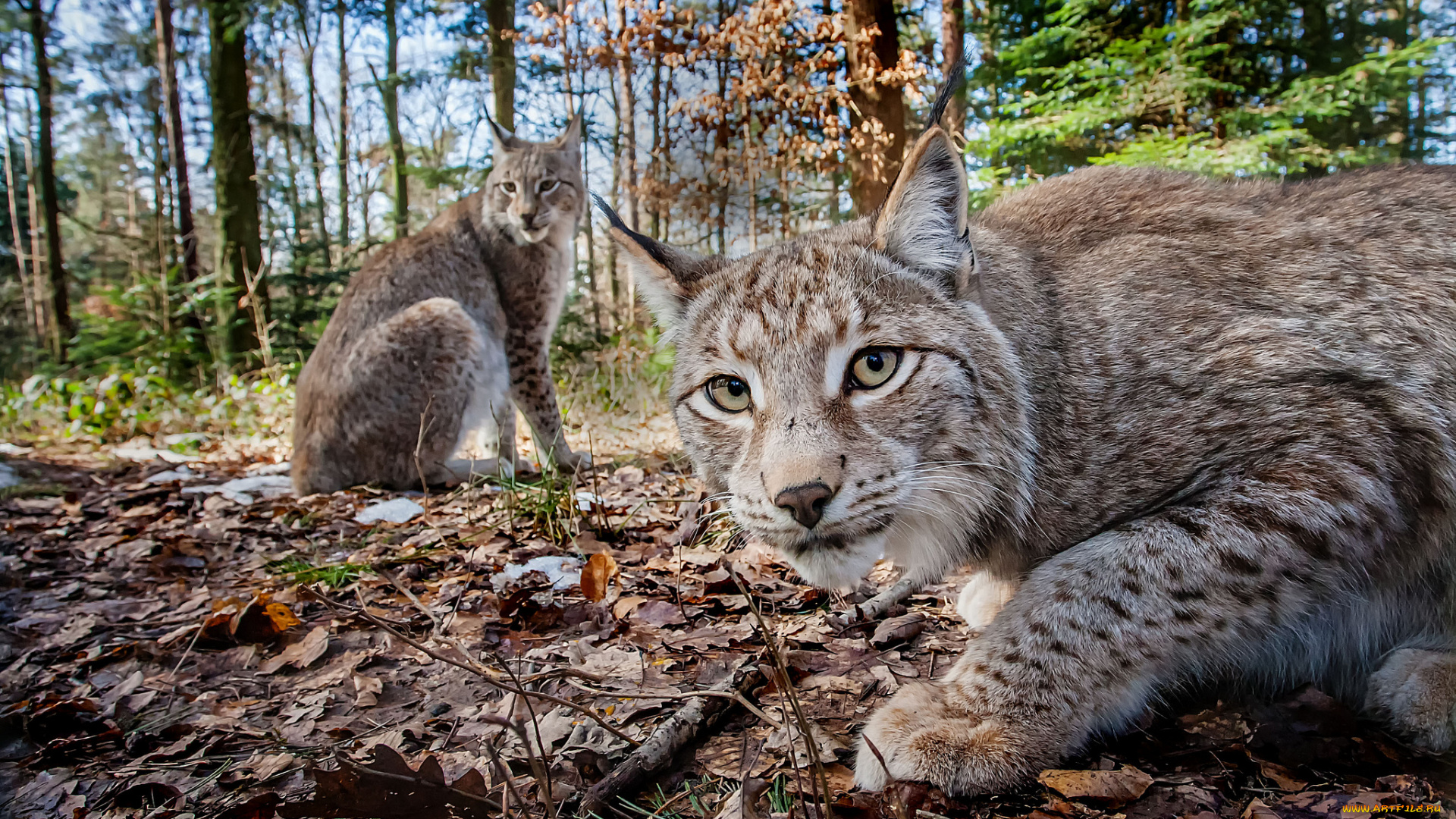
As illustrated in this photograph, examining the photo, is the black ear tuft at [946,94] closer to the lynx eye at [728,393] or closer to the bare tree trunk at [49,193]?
the lynx eye at [728,393]

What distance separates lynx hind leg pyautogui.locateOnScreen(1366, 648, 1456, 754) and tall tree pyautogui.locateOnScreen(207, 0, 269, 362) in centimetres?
1206

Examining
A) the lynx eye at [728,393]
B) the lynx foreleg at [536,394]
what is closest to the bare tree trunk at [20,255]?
the lynx foreleg at [536,394]

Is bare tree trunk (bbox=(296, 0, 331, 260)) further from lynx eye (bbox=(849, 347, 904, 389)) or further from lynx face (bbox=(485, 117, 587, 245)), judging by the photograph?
lynx eye (bbox=(849, 347, 904, 389))

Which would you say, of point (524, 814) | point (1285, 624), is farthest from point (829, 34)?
point (524, 814)

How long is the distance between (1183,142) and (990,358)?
6.34m

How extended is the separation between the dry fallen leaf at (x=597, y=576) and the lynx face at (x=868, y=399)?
0.76m

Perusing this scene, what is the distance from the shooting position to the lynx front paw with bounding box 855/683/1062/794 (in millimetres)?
1740

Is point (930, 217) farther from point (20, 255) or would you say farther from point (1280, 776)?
point (20, 255)

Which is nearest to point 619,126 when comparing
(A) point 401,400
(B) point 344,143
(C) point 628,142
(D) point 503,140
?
A: (C) point 628,142

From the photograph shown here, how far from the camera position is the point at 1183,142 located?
7113mm

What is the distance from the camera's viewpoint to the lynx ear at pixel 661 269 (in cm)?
256

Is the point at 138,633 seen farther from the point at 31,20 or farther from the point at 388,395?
the point at 31,20

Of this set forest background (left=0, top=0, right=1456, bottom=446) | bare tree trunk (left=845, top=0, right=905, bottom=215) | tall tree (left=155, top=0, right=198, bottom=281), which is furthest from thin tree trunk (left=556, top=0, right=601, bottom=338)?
tall tree (left=155, top=0, right=198, bottom=281)

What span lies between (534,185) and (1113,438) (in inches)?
232
